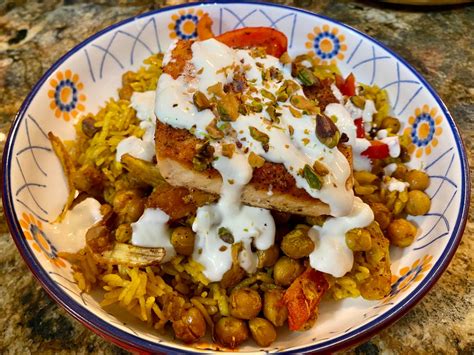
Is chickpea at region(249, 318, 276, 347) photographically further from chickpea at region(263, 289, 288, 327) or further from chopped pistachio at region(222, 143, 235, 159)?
chopped pistachio at region(222, 143, 235, 159)

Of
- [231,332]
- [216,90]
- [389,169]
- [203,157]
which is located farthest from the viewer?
[389,169]

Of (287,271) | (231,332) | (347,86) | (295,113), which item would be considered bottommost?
(231,332)

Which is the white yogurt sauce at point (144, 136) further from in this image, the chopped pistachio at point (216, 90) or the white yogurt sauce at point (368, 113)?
the white yogurt sauce at point (368, 113)

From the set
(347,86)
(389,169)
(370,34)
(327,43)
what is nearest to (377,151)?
(389,169)

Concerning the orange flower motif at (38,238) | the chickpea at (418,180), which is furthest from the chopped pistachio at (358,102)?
the orange flower motif at (38,238)

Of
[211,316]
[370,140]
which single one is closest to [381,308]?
[211,316]

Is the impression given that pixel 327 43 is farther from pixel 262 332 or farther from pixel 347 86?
pixel 262 332
